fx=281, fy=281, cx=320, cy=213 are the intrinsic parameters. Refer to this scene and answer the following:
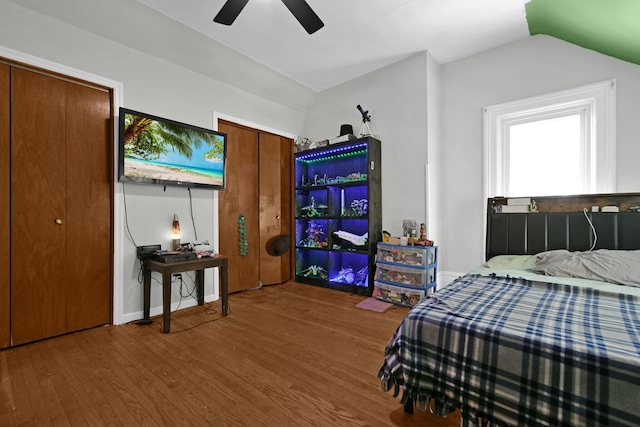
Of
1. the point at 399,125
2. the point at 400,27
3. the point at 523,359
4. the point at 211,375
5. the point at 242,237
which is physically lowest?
the point at 211,375

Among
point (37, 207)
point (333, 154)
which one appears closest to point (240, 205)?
point (333, 154)

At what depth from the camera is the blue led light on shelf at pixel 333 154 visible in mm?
3955

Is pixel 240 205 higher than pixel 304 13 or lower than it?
lower

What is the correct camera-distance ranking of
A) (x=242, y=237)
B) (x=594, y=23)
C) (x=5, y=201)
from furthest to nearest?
(x=242, y=237) → (x=594, y=23) → (x=5, y=201)

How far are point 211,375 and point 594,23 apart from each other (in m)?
4.09

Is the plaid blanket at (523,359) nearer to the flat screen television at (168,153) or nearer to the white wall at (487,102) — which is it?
the white wall at (487,102)

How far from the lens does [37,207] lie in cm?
240

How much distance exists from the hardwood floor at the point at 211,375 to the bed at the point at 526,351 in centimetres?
40

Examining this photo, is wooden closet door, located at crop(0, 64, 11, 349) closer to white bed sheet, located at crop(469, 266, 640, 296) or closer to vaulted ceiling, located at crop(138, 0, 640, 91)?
vaulted ceiling, located at crop(138, 0, 640, 91)

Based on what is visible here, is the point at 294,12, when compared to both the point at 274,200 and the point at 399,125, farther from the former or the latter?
the point at 274,200

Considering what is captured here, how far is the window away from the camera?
2797mm

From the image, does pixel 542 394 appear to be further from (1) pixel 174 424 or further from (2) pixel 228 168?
(2) pixel 228 168

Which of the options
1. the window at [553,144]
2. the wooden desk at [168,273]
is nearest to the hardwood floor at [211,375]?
the wooden desk at [168,273]

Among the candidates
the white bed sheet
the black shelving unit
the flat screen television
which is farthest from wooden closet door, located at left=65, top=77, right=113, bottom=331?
the white bed sheet
